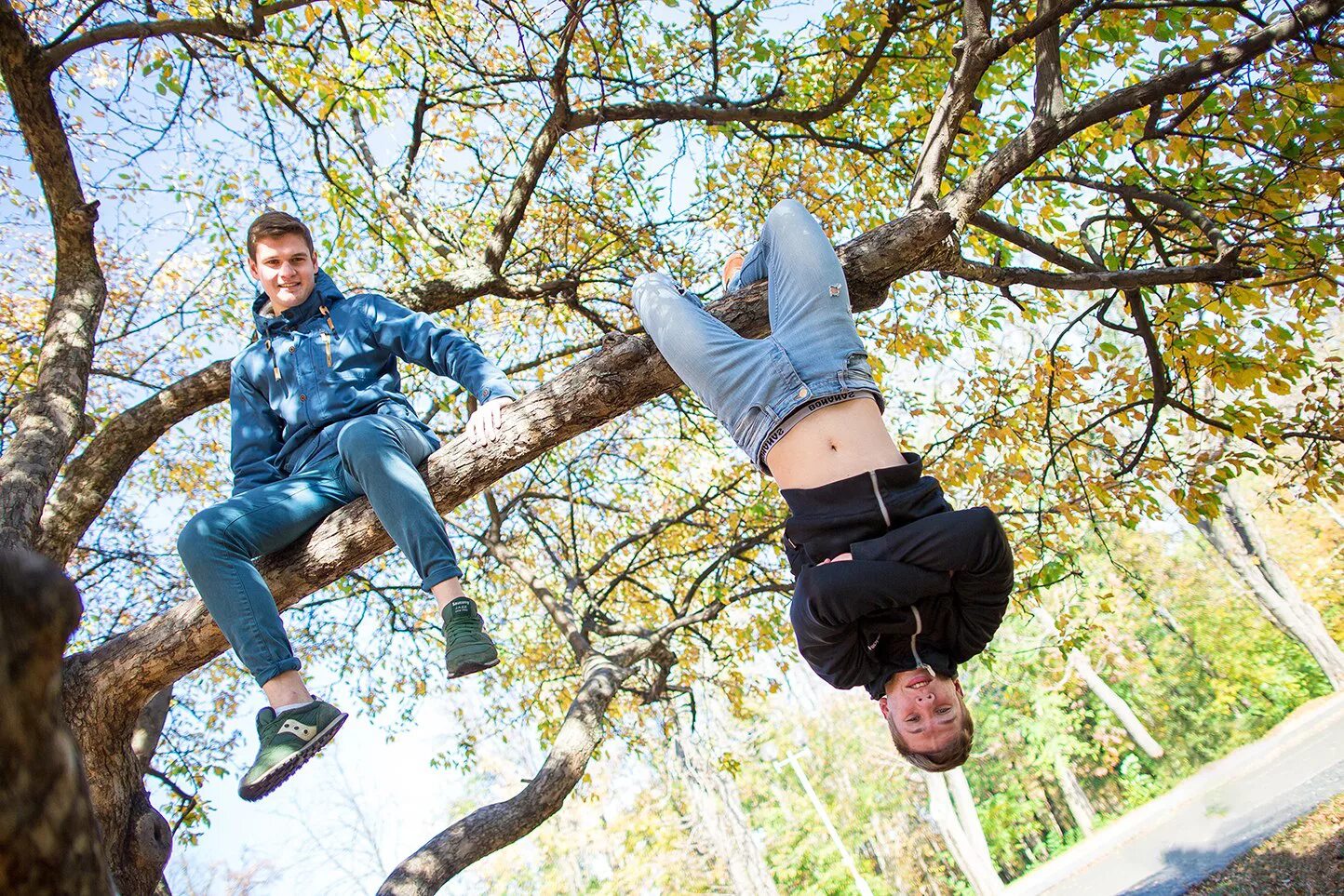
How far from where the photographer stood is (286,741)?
103 inches

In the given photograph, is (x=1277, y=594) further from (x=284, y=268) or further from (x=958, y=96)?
(x=284, y=268)

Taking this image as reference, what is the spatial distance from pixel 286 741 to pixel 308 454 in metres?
1.04

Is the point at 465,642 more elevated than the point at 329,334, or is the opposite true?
the point at 329,334

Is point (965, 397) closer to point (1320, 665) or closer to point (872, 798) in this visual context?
point (1320, 665)

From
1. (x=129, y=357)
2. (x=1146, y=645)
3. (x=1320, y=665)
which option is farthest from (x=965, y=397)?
(x=1146, y=645)

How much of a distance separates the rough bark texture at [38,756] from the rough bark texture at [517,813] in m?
4.05

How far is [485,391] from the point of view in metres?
3.04

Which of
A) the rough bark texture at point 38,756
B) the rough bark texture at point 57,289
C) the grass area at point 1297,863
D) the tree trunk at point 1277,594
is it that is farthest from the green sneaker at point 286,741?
the tree trunk at point 1277,594

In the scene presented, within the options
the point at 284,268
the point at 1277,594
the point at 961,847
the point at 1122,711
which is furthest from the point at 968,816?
the point at 284,268

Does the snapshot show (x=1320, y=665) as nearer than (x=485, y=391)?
No

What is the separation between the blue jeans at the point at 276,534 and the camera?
269 cm

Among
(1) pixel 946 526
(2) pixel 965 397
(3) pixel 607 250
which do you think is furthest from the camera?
(3) pixel 607 250

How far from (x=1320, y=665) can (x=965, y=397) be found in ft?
58.5

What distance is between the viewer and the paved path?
11.7 m
